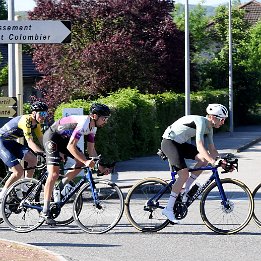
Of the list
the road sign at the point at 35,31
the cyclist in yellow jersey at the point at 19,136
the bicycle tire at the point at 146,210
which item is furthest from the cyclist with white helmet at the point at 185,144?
the road sign at the point at 35,31

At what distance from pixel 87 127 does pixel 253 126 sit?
3728cm

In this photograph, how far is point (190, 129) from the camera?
10.8 m

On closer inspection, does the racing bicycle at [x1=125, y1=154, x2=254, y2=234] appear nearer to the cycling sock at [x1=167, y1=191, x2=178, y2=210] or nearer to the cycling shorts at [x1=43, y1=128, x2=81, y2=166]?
the cycling sock at [x1=167, y1=191, x2=178, y2=210]

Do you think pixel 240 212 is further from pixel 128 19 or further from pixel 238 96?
pixel 238 96

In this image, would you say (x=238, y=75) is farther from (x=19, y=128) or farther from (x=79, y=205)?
(x=79, y=205)

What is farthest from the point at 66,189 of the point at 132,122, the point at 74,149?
the point at 132,122

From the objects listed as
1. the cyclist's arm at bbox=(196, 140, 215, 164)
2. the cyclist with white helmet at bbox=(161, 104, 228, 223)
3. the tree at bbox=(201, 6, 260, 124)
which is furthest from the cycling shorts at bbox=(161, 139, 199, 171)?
the tree at bbox=(201, 6, 260, 124)

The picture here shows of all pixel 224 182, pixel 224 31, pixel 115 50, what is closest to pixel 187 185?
pixel 224 182

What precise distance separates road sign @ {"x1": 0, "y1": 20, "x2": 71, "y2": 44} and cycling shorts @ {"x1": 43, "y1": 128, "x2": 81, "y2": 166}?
10.8 ft

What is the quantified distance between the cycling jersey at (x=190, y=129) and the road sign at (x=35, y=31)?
364 cm

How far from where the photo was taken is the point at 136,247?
9961mm

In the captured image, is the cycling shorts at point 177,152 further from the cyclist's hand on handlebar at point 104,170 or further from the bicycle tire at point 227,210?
the cyclist's hand on handlebar at point 104,170

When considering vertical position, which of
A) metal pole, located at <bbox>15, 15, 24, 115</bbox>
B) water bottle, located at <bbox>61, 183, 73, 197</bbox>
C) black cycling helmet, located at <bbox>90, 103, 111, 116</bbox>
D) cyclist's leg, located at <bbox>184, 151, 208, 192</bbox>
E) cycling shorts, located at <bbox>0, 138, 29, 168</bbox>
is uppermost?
metal pole, located at <bbox>15, 15, 24, 115</bbox>

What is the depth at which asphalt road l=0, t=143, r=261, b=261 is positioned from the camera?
9414mm
